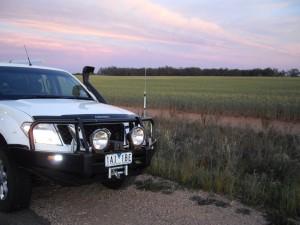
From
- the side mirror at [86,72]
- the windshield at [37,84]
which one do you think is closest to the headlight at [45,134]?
the windshield at [37,84]

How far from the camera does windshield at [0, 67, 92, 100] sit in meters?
6.20

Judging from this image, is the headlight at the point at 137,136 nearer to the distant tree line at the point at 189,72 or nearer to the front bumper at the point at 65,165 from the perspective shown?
the front bumper at the point at 65,165

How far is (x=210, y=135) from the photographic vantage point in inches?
443

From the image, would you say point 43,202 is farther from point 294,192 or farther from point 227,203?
point 294,192

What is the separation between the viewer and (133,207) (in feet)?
18.6

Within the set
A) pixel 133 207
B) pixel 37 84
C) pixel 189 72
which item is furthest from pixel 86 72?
pixel 189 72

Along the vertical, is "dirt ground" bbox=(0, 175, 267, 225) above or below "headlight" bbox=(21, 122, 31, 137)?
below

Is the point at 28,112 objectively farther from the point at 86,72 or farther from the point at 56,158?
Answer: the point at 86,72

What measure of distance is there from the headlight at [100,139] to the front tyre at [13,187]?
34.3 inches

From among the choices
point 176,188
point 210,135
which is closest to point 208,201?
point 176,188

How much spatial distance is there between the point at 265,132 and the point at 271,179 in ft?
16.9

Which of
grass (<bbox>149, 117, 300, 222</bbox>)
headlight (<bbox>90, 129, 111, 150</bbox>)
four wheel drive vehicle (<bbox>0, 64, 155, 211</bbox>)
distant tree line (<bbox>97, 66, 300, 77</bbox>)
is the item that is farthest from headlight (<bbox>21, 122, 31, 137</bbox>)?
distant tree line (<bbox>97, 66, 300, 77</bbox>)

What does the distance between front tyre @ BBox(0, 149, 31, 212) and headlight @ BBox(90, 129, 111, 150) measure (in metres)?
0.87

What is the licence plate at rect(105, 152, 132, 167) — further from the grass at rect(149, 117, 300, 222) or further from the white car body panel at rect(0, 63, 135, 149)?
the grass at rect(149, 117, 300, 222)
